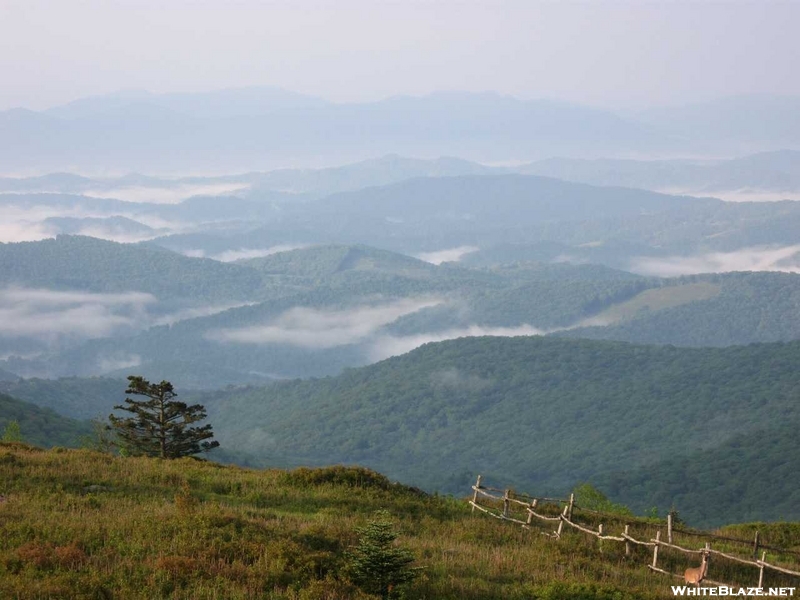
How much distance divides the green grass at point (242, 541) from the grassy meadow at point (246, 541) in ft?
0.14

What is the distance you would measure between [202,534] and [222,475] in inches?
441

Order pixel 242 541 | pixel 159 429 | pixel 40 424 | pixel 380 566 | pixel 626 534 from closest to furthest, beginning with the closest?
pixel 380 566
pixel 242 541
pixel 626 534
pixel 159 429
pixel 40 424

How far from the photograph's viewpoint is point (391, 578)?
18.4 metres

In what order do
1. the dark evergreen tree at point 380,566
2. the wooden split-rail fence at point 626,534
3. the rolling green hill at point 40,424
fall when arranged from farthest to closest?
the rolling green hill at point 40,424, the wooden split-rail fence at point 626,534, the dark evergreen tree at point 380,566

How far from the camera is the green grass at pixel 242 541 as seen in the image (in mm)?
18234

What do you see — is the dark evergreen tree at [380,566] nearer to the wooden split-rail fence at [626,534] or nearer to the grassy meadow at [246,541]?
the grassy meadow at [246,541]

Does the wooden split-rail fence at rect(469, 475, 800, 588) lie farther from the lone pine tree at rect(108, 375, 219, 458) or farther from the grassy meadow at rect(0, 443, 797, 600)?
the lone pine tree at rect(108, 375, 219, 458)

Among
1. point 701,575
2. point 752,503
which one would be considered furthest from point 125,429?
point 752,503

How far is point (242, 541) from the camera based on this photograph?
68.4ft

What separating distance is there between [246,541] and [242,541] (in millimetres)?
122

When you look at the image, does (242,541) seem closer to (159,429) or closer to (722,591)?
(722,591)

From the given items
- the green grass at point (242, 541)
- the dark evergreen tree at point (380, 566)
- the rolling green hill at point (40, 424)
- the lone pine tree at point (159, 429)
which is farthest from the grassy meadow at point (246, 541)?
the rolling green hill at point (40, 424)

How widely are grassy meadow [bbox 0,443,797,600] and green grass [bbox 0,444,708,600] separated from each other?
4 cm

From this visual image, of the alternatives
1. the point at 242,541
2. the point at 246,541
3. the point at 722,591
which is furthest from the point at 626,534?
the point at 242,541
